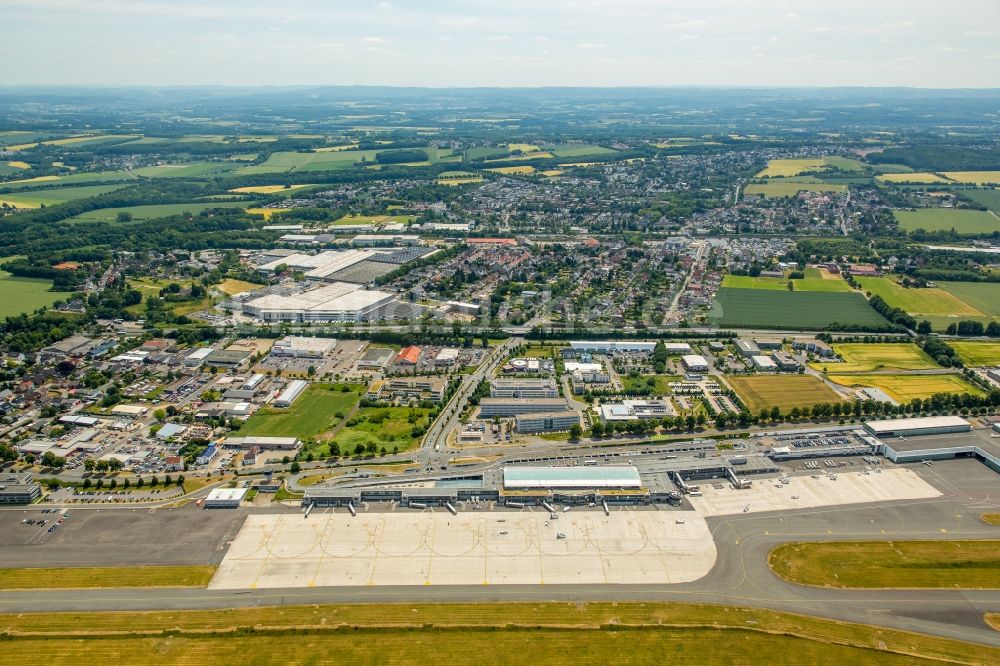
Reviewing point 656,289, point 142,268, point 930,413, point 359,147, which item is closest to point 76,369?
point 142,268

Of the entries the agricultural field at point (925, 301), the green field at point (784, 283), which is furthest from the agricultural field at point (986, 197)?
the green field at point (784, 283)

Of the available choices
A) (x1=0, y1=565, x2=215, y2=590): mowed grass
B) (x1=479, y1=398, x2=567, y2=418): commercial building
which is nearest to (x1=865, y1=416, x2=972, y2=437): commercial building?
(x1=479, y1=398, x2=567, y2=418): commercial building

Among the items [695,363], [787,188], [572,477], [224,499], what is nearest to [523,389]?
[572,477]

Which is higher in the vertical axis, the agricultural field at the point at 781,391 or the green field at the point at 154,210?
the green field at the point at 154,210

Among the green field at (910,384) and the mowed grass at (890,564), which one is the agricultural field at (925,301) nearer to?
the green field at (910,384)

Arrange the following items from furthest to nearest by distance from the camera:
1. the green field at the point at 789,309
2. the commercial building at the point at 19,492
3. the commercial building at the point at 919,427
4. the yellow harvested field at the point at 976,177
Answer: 1. the yellow harvested field at the point at 976,177
2. the green field at the point at 789,309
3. the commercial building at the point at 919,427
4. the commercial building at the point at 19,492

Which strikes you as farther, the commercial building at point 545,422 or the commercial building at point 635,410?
the commercial building at point 635,410
